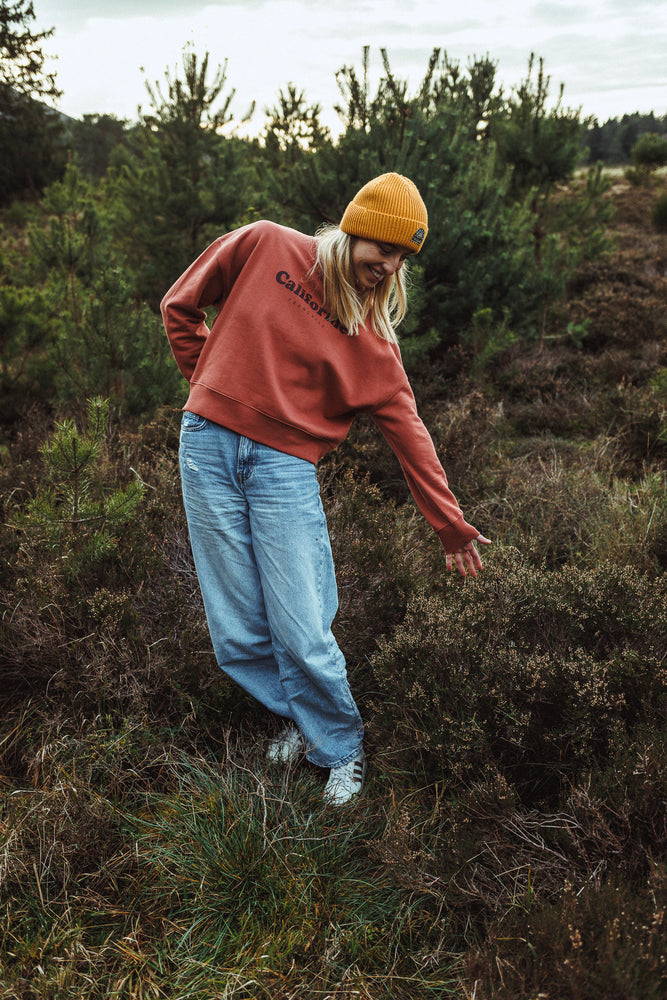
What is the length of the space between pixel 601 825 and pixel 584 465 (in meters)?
3.25

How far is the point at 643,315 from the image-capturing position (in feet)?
25.4

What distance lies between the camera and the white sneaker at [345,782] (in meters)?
2.27

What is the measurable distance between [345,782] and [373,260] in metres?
1.79

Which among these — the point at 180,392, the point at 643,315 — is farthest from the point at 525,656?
the point at 643,315

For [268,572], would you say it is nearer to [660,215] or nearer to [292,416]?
[292,416]

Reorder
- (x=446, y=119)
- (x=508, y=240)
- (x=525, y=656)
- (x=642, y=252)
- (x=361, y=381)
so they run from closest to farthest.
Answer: (x=361, y=381)
(x=525, y=656)
(x=446, y=119)
(x=508, y=240)
(x=642, y=252)

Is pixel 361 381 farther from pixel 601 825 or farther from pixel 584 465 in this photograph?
pixel 584 465

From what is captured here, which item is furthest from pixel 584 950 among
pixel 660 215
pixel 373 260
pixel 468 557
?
pixel 660 215

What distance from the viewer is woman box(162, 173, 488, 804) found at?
1.97 meters

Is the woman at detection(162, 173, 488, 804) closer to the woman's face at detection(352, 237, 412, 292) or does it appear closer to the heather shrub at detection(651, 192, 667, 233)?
the woman's face at detection(352, 237, 412, 292)

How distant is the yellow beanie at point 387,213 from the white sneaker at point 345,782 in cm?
181

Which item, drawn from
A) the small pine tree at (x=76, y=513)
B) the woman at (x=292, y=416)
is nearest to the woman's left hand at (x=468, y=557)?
the woman at (x=292, y=416)

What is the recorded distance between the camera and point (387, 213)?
1.86m

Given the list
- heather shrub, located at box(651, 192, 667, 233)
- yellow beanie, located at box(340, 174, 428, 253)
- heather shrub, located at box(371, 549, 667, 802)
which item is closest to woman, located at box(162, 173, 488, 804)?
yellow beanie, located at box(340, 174, 428, 253)
